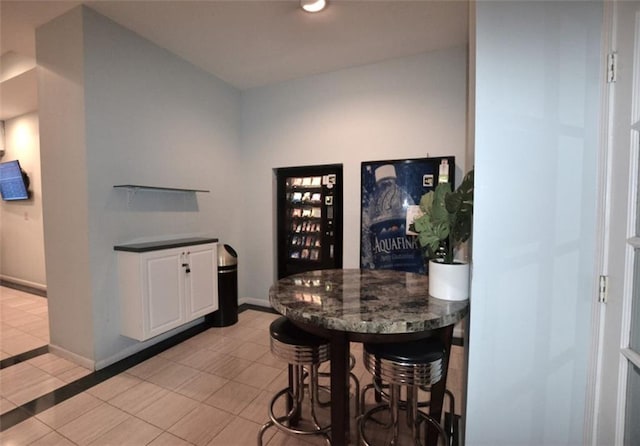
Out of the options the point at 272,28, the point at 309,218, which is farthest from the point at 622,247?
the point at 309,218

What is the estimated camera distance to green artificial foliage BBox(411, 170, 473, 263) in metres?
1.23

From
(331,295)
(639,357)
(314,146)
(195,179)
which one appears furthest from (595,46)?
(195,179)

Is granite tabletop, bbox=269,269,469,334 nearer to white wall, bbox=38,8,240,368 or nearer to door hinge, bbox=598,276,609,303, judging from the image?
door hinge, bbox=598,276,609,303

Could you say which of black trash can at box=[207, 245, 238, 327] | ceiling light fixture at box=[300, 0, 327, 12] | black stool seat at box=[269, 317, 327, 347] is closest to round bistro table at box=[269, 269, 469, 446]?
black stool seat at box=[269, 317, 327, 347]

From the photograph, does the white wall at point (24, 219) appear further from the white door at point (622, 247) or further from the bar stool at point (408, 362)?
the white door at point (622, 247)

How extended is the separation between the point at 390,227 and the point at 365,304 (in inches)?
77.5

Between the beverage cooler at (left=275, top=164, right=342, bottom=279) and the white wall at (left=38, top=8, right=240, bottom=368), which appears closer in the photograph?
the white wall at (left=38, top=8, right=240, bottom=368)

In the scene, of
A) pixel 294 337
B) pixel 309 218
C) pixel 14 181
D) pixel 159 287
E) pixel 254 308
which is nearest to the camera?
pixel 294 337

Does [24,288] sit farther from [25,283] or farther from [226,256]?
[226,256]

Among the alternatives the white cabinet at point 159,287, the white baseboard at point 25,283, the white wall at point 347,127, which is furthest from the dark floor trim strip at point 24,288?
the white wall at point 347,127

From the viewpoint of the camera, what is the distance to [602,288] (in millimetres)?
1013

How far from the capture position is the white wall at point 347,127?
291cm

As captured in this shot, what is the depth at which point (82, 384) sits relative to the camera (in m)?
2.16

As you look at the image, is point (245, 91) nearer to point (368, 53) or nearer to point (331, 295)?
point (368, 53)
